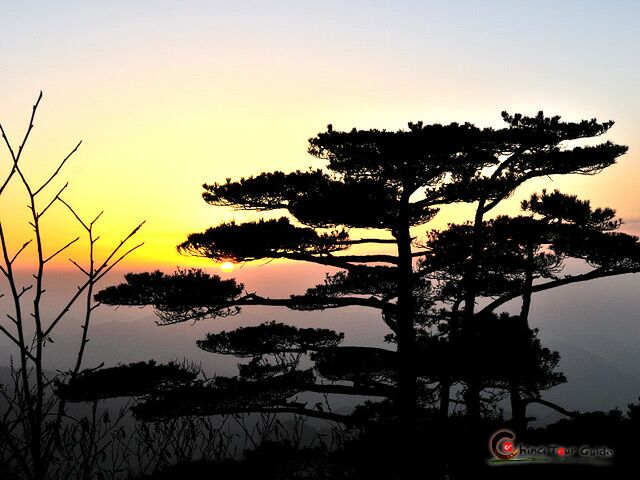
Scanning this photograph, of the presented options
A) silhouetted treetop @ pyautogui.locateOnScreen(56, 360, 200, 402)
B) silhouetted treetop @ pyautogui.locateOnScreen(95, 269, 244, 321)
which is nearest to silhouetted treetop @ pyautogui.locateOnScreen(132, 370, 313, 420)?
silhouetted treetop @ pyautogui.locateOnScreen(56, 360, 200, 402)

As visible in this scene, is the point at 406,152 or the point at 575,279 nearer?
the point at 406,152

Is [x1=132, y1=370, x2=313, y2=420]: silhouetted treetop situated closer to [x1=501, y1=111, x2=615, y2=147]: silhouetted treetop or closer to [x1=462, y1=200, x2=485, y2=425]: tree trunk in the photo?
[x1=462, y1=200, x2=485, y2=425]: tree trunk

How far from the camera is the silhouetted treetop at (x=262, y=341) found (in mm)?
11273

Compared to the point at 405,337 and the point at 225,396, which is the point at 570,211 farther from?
the point at 225,396

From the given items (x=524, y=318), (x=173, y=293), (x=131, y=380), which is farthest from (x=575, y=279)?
(x=131, y=380)

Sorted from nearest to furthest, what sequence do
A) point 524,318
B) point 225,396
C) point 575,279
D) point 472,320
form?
point 225,396
point 472,320
point 575,279
point 524,318

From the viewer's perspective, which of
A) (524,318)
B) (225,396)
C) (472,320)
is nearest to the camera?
(225,396)

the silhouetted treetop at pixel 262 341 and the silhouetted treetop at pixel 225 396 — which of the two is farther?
the silhouetted treetop at pixel 262 341

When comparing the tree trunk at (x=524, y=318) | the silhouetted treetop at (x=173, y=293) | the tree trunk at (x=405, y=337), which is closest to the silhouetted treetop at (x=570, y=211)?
the tree trunk at (x=524, y=318)

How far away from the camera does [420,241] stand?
39.5ft

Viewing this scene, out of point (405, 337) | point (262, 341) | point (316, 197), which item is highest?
point (316, 197)

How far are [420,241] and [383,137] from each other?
11.3 ft

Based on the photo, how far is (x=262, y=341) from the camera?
37.8 feet

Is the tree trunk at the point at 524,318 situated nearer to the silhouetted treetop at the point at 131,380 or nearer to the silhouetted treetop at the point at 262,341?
the silhouetted treetop at the point at 262,341
